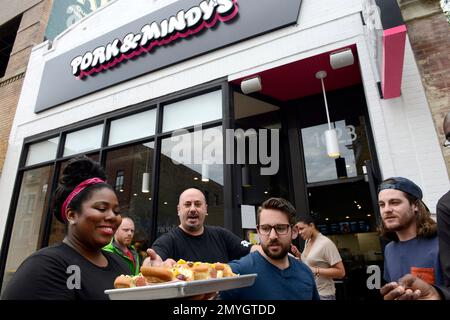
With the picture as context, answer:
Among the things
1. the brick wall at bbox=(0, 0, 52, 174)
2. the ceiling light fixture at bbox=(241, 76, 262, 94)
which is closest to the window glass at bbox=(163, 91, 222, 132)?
the ceiling light fixture at bbox=(241, 76, 262, 94)

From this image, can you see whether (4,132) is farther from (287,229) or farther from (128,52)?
(287,229)

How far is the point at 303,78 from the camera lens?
17.4ft

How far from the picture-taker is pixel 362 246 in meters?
8.00

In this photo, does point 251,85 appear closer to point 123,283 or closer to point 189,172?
point 189,172

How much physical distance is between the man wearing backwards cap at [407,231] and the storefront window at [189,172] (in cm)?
308

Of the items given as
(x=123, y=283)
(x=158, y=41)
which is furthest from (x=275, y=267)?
(x=158, y=41)

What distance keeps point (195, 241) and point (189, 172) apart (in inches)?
118

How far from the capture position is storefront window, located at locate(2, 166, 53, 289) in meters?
7.09

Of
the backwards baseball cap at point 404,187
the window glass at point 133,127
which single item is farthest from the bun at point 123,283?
the window glass at point 133,127

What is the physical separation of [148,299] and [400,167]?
3.66m

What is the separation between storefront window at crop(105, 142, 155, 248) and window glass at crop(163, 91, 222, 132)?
0.65m

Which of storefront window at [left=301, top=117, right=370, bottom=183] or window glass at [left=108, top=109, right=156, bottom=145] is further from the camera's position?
window glass at [left=108, top=109, right=156, bottom=145]

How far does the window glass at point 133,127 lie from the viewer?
20.5ft

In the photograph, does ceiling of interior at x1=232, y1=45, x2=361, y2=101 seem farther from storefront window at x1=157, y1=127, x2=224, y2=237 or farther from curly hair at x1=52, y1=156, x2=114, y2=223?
curly hair at x1=52, y1=156, x2=114, y2=223
